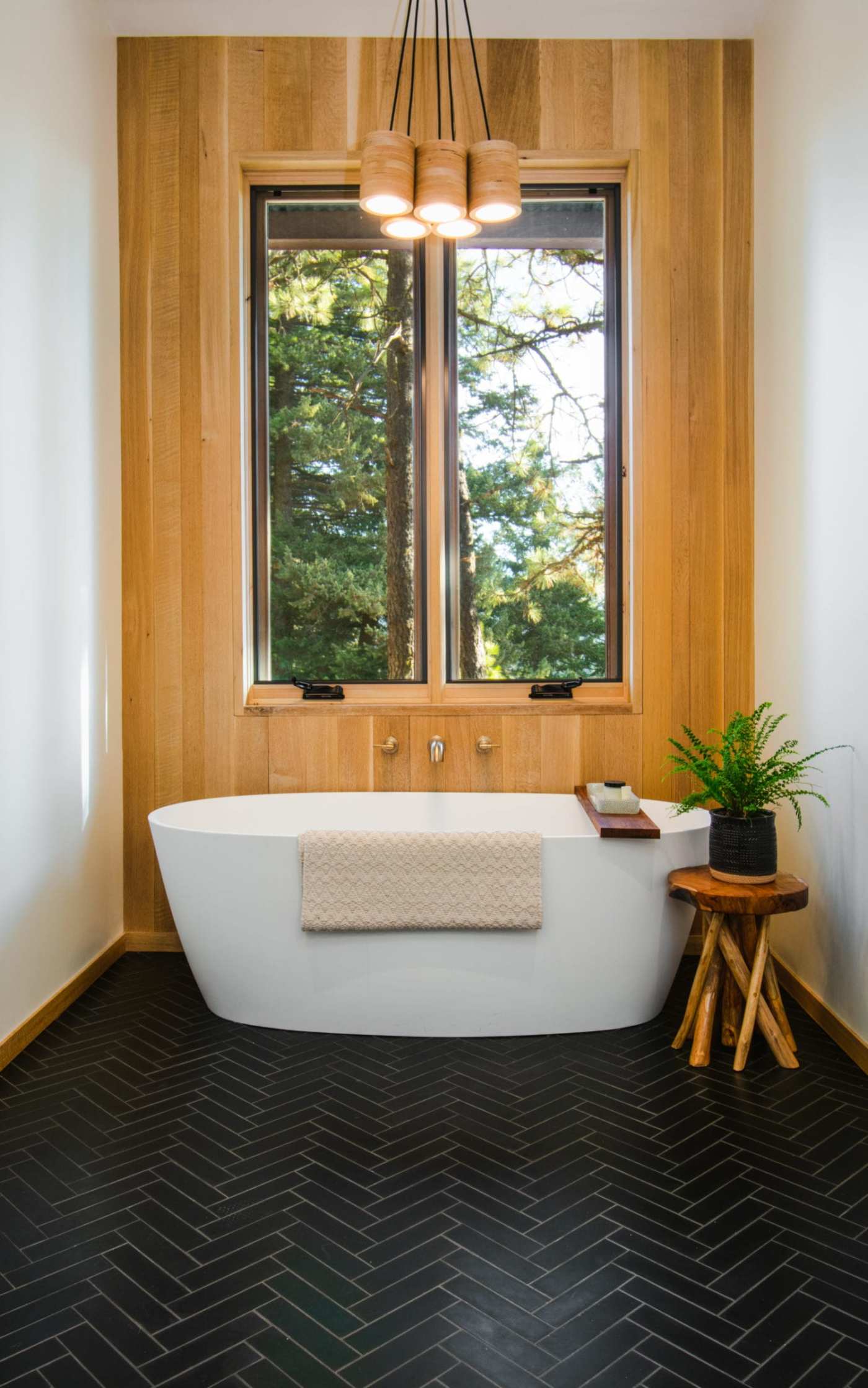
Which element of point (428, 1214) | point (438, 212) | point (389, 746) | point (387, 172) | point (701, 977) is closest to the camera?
point (428, 1214)

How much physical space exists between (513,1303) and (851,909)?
5.14ft

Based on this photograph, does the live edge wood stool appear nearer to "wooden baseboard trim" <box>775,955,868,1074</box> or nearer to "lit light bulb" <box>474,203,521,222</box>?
"wooden baseboard trim" <box>775,955,868,1074</box>

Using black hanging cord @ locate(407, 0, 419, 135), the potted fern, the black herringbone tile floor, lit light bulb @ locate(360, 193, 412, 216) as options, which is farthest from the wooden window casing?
the black herringbone tile floor

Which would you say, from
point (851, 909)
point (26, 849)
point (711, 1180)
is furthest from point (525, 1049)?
point (26, 849)

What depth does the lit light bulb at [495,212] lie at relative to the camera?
3295 millimetres

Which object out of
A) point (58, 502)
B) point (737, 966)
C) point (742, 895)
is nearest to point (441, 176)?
Result: point (58, 502)

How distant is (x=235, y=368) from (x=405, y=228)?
32.7 inches

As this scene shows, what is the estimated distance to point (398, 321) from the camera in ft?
12.8

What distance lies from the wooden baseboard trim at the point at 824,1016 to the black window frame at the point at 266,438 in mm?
1689

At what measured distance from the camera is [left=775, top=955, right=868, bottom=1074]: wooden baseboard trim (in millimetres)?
2703

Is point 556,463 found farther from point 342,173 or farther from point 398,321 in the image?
point 342,173

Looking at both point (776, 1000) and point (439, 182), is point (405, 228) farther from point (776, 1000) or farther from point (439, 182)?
point (776, 1000)

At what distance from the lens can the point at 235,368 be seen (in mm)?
3738

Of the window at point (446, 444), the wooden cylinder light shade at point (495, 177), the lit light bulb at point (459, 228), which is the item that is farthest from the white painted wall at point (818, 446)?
the lit light bulb at point (459, 228)
